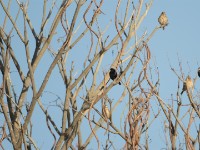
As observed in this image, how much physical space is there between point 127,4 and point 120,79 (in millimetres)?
549

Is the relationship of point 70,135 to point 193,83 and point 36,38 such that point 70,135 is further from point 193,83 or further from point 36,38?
point 193,83

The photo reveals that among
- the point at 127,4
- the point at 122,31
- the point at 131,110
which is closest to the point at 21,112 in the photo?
the point at 131,110

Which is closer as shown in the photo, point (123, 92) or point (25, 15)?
point (25, 15)

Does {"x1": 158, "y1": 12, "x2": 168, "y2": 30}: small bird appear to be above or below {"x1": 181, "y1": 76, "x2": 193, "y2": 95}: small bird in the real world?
above

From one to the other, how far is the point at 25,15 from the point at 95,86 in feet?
2.08

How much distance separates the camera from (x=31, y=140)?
6.81ft

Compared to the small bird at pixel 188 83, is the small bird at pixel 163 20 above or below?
above

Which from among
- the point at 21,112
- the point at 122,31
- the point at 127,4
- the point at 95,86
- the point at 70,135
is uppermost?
the point at 127,4

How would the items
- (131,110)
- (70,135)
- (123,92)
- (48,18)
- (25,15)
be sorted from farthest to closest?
(123,92), (48,18), (25,15), (70,135), (131,110)

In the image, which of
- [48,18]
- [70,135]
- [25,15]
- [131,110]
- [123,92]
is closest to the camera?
[131,110]

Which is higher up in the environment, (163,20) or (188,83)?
(163,20)

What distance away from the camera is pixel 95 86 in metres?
2.21

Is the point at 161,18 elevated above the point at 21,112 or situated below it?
above

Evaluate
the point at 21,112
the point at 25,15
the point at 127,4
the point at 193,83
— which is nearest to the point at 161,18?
the point at 127,4
